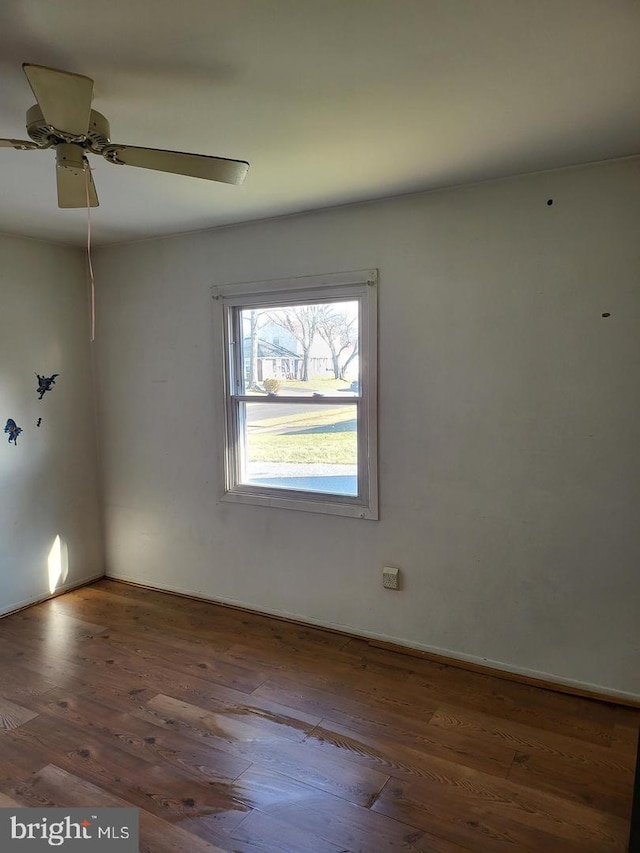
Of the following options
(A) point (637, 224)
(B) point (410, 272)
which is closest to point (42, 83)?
(B) point (410, 272)

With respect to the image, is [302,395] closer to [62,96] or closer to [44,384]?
[44,384]

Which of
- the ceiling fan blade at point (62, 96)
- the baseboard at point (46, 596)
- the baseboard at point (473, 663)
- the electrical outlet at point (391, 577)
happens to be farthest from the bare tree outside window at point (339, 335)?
the baseboard at point (46, 596)

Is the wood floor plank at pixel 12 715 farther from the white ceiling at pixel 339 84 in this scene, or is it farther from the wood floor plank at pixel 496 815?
the white ceiling at pixel 339 84

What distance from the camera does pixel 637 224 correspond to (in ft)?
7.43

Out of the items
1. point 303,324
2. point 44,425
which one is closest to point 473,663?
point 303,324

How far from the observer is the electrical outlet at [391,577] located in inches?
115

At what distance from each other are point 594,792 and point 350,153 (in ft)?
8.51

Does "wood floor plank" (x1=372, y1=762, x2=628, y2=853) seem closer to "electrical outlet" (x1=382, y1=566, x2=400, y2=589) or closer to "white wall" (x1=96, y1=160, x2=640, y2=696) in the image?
"white wall" (x1=96, y1=160, x2=640, y2=696)

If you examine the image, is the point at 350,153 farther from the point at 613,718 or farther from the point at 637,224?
the point at 613,718

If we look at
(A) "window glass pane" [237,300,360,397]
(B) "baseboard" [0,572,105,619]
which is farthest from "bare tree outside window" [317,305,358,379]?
(B) "baseboard" [0,572,105,619]

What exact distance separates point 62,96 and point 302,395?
198 centimetres

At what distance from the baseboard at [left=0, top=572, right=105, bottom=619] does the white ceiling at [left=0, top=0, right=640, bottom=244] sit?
252 centimetres

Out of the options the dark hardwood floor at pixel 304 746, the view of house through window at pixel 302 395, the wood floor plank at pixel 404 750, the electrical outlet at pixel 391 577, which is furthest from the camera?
the view of house through window at pixel 302 395

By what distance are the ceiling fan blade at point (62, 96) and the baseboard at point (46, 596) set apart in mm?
3062
